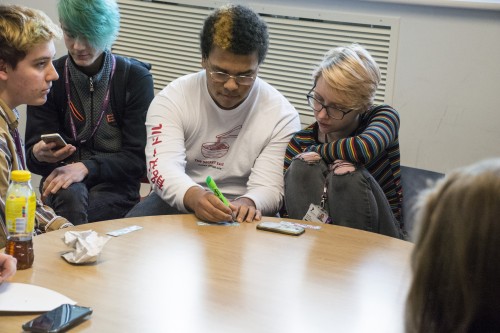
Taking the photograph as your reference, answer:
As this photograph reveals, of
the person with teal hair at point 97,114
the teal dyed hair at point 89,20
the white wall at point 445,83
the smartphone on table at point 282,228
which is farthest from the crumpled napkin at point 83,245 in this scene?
the white wall at point 445,83

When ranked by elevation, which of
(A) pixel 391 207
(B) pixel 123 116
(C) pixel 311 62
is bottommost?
(A) pixel 391 207

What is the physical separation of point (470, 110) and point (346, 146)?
43.1 inches

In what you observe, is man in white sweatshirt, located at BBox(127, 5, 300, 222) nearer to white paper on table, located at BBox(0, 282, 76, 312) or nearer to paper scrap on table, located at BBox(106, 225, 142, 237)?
paper scrap on table, located at BBox(106, 225, 142, 237)

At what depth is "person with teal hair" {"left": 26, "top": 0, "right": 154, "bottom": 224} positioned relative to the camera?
115 inches

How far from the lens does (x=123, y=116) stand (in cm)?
304

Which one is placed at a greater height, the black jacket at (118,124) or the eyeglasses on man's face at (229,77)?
the eyeglasses on man's face at (229,77)

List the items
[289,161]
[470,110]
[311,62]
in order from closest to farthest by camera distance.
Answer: [289,161] → [470,110] → [311,62]

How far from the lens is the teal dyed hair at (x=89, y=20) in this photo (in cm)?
292

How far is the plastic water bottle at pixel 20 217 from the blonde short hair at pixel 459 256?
105 cm

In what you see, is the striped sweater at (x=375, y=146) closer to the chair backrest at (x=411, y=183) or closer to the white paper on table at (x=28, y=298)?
the chair backrest at (x=411, y=183)

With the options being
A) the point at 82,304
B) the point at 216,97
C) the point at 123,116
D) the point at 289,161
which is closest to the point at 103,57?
the point at 123,116

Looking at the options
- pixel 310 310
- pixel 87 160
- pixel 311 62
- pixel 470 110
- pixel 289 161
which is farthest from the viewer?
pixel 311 62

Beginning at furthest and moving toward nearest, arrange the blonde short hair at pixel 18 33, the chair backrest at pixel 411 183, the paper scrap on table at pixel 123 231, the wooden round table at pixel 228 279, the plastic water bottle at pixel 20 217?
the chair backrest at pixel 411 183, the blonde short hair at pixel 18 33, the paper scrap on table at pixel 123 231, the plastic water bottle at pixel 20 217, the wooden round table at pixel 228 279

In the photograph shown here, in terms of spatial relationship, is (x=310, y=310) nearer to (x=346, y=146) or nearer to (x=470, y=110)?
(x=346, y=146)
